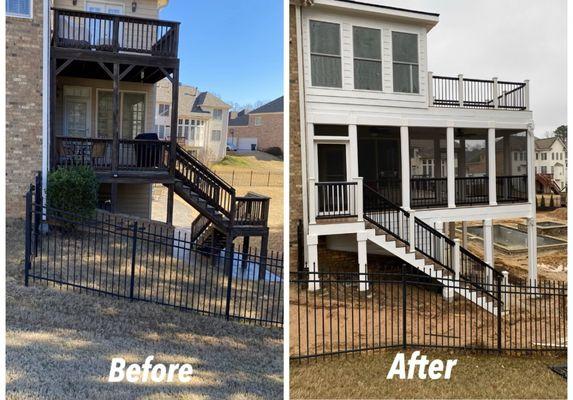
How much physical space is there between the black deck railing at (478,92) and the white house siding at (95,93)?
439cm

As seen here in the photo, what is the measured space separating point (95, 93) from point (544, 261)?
568cm

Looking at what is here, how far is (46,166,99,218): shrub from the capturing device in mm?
4543

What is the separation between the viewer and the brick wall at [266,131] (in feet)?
13.3

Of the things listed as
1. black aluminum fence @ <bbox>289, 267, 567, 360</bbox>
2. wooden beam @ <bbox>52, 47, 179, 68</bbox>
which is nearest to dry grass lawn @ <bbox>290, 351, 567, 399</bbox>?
black aluminum fence @ <bbox>289, 267, 567, 360</bbox>

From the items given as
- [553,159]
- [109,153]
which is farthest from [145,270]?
[553,159]

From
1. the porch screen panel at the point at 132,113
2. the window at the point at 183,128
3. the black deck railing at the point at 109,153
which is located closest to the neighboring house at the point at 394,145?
the black deck railing at the point at 109,153

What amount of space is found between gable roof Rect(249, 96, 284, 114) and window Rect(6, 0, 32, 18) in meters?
2.64

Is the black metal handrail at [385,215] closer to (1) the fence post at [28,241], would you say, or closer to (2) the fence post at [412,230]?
(2) the fence post at [412,230]

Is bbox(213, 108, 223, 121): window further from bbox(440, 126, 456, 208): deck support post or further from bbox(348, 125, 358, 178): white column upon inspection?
bbox(440, 126, 456, 208): deck support post

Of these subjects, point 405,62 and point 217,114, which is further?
point 217,114

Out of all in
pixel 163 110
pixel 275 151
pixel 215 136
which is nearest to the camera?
pixel 275 151

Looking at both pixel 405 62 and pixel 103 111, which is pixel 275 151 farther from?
pixel 103 111

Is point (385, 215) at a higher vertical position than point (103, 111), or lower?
lower

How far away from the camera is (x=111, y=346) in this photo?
150 inches
